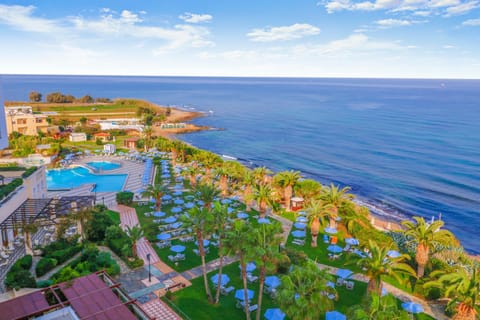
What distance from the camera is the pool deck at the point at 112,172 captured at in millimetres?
38594

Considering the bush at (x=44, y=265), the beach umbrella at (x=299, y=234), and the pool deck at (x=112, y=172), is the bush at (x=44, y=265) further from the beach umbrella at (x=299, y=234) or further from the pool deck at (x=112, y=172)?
the beach umbrella at (x=299, y=234)

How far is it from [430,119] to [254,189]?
3543 inches

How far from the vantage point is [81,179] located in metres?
47.6

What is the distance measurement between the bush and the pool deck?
13.5m

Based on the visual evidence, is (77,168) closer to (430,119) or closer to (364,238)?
(364,238)

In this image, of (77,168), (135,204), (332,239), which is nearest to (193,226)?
(332,239)

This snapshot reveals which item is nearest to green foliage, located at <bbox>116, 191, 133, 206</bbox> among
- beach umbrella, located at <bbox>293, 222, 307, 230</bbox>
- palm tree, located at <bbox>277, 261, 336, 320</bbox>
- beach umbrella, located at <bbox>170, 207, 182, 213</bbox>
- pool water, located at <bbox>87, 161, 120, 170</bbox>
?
beach umbrella, located at <bbox>170, 207, 182, 213</bbox>

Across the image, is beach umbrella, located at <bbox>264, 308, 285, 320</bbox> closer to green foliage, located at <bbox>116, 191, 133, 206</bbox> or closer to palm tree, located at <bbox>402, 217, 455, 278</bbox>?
palm tree, located at <bbox>402, 217, 455, 278</bbox>

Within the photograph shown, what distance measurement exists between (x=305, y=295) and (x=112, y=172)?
41.9 meters

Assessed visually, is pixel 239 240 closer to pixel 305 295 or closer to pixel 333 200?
pixel 305 295

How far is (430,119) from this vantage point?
10319 centimetres

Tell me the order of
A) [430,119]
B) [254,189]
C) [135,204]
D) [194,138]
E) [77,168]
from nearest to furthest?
1. [254,189]
2. [135,204]
3. [77,168]
4. [194,138]
5. [430,119]

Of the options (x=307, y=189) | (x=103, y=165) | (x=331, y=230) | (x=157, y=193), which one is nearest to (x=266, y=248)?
→ (x=331, y=230)

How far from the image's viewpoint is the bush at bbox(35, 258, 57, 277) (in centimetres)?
2159
